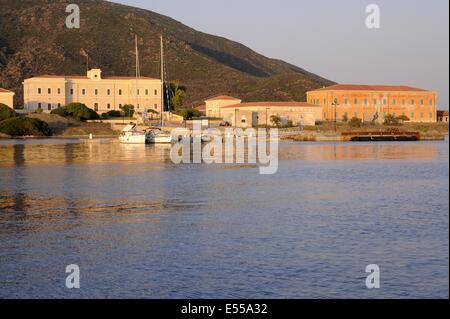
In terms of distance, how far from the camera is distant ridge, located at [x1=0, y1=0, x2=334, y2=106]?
152988 millimetres

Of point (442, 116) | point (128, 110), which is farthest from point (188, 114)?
point (442, 116)

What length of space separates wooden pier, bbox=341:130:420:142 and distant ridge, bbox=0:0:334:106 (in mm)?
63173

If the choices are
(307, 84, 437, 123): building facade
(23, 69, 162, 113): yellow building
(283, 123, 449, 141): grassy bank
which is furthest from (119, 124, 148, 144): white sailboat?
(307, 84, 437, 123): building facade

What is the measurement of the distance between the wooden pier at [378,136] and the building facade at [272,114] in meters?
14.4

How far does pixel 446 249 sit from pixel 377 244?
1393 millimetres

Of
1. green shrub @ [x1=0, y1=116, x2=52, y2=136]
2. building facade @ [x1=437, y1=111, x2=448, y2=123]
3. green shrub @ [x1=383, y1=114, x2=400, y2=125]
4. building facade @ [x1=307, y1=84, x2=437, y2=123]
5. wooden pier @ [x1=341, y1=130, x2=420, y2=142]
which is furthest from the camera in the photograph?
building facade @ [x1=437, y1=111, x2=448, y2=123]

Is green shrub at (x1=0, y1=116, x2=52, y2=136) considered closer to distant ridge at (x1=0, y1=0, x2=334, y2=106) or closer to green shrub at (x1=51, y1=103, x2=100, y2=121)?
green shrub at (x1=51, y1=103, x2=100, y2=121)

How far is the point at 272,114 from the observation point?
90.4 metres

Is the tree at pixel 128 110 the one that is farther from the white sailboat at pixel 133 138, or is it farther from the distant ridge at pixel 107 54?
the distant ridge at pixel 107 54

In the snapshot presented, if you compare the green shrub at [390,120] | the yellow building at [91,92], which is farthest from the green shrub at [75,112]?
the green shrub at [390,120]

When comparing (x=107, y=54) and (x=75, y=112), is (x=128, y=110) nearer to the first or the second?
(x=75, y=112)

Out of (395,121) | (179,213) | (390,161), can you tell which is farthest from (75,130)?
(179,213)

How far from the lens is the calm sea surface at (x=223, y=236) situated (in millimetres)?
12125

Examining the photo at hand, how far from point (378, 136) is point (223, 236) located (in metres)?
62.8
